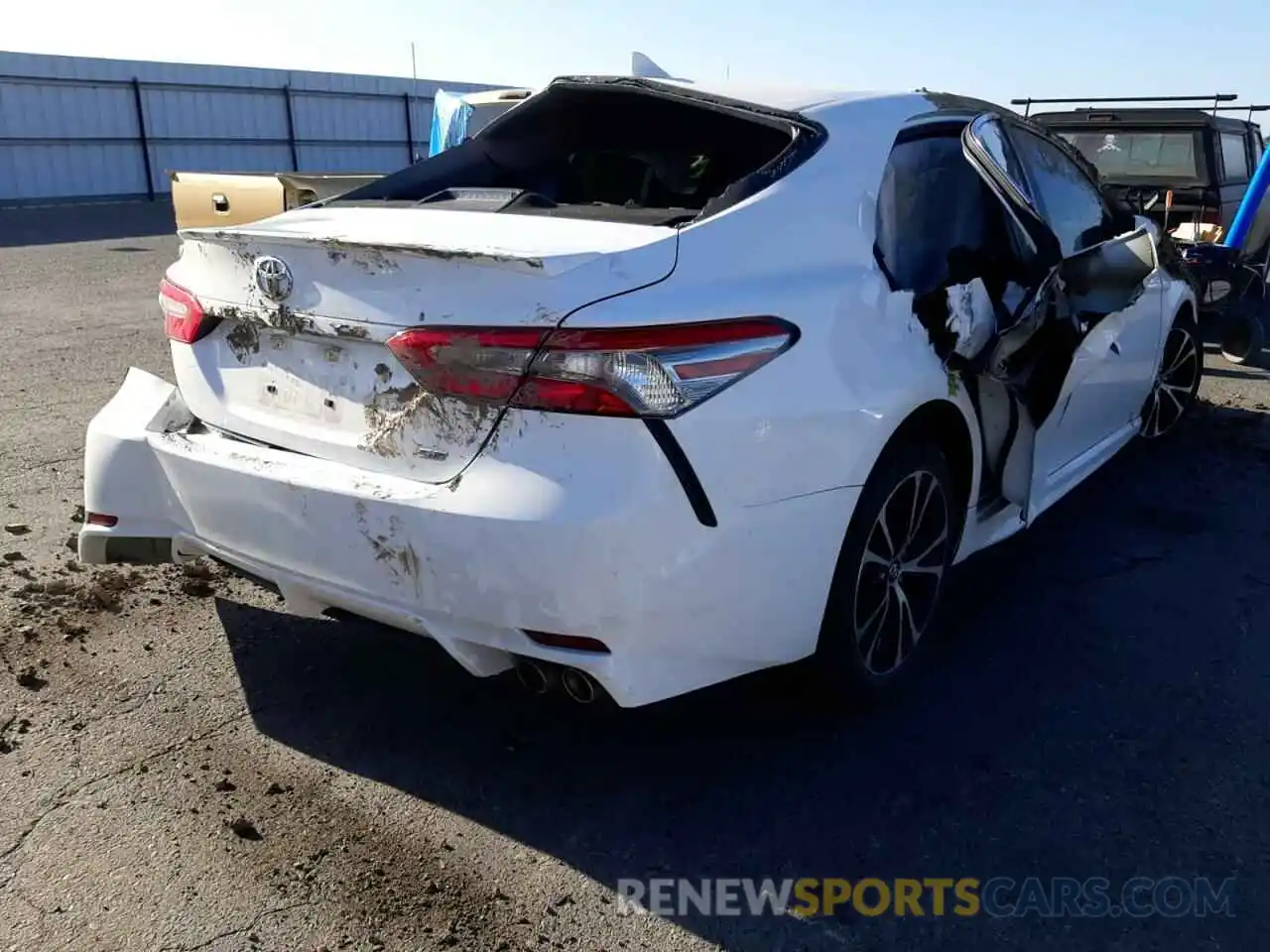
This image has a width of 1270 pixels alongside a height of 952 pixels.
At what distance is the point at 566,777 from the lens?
293cm

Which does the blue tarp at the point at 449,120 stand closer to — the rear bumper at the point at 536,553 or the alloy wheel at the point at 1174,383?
the alloy wheel at the point at 1174,383

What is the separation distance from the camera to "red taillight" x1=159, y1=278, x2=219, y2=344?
3014mm

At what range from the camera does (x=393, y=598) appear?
2588 mm

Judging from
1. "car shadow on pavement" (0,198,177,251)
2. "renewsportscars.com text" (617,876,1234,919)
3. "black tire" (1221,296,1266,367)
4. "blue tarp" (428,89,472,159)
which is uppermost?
"blue tarp" (428,89,472,159)

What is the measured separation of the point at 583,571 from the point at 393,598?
505mm

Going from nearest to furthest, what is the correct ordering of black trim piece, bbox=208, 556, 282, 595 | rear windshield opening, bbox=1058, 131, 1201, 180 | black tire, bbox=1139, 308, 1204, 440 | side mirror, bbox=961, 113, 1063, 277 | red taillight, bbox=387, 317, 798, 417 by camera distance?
red taillight, bbox=387, 317, 798, 417 < black trim piece, bbox=208, 556, 282, 595 < side mirror, bbox=961, 113, 1063, 277 < black tire, bbox=1139, 308, 1204, 440 < rear windshield opening, bbox=1058, 131, 1201, 180

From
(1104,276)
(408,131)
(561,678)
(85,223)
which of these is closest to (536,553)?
(561,678)

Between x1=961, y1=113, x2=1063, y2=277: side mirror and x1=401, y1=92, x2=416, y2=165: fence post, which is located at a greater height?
x1=961, y1=113, x2=1063, y2=277: side mirror

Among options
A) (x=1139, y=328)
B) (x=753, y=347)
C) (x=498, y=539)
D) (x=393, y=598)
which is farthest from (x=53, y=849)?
(x=1139, y=328)

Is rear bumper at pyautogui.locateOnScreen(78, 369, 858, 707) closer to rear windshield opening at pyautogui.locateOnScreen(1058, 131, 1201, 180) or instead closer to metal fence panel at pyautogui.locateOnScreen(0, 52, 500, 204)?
rear windshield opening at pyautogui.locateOnScreen(1058, 131, 1201, 180)

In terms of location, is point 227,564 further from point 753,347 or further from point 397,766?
point 753,347

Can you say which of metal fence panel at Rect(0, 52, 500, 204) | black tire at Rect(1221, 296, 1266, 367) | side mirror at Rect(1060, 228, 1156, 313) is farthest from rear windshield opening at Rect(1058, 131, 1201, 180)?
metal fence panel at Rect(0, 52, 500, 204)

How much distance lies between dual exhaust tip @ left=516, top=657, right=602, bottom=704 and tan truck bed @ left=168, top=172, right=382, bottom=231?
268 inches

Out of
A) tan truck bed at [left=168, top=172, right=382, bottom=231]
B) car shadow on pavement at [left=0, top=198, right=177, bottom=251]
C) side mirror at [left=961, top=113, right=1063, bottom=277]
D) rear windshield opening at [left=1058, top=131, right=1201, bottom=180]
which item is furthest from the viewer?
car shadow on pavement at [left=0, top=198, right=177, bottom=251]
